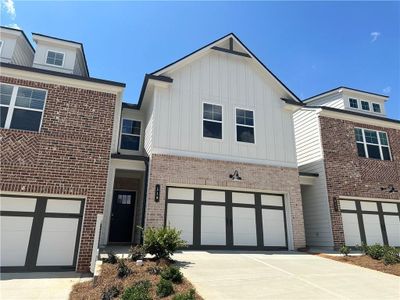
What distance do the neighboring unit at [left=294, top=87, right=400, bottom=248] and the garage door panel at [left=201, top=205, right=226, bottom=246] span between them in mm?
5501

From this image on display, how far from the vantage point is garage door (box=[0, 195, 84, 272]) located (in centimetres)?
960

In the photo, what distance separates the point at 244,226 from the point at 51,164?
8.01 meters

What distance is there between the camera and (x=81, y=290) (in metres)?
7.50

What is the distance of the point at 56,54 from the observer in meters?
14.8

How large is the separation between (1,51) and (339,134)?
1729 cm

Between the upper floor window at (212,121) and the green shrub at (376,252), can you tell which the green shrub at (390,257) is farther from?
the upper floor window at (212,121)

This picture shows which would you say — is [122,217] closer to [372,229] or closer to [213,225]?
[213,225]

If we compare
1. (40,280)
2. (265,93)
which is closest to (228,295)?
(40,280)

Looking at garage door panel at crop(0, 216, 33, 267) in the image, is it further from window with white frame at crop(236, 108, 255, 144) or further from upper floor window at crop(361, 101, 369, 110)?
upper floor window at crop(361, 101, 369, 110)

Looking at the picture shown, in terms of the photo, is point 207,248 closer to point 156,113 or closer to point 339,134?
point 156,113

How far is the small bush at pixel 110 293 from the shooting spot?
637 centimetres

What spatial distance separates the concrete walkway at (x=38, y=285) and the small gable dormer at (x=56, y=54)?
31.7 feet

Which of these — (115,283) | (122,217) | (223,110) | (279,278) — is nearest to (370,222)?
(223,110)

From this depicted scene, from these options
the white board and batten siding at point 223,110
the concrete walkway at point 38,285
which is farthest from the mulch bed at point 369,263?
the concrete walkway at point 38,285
